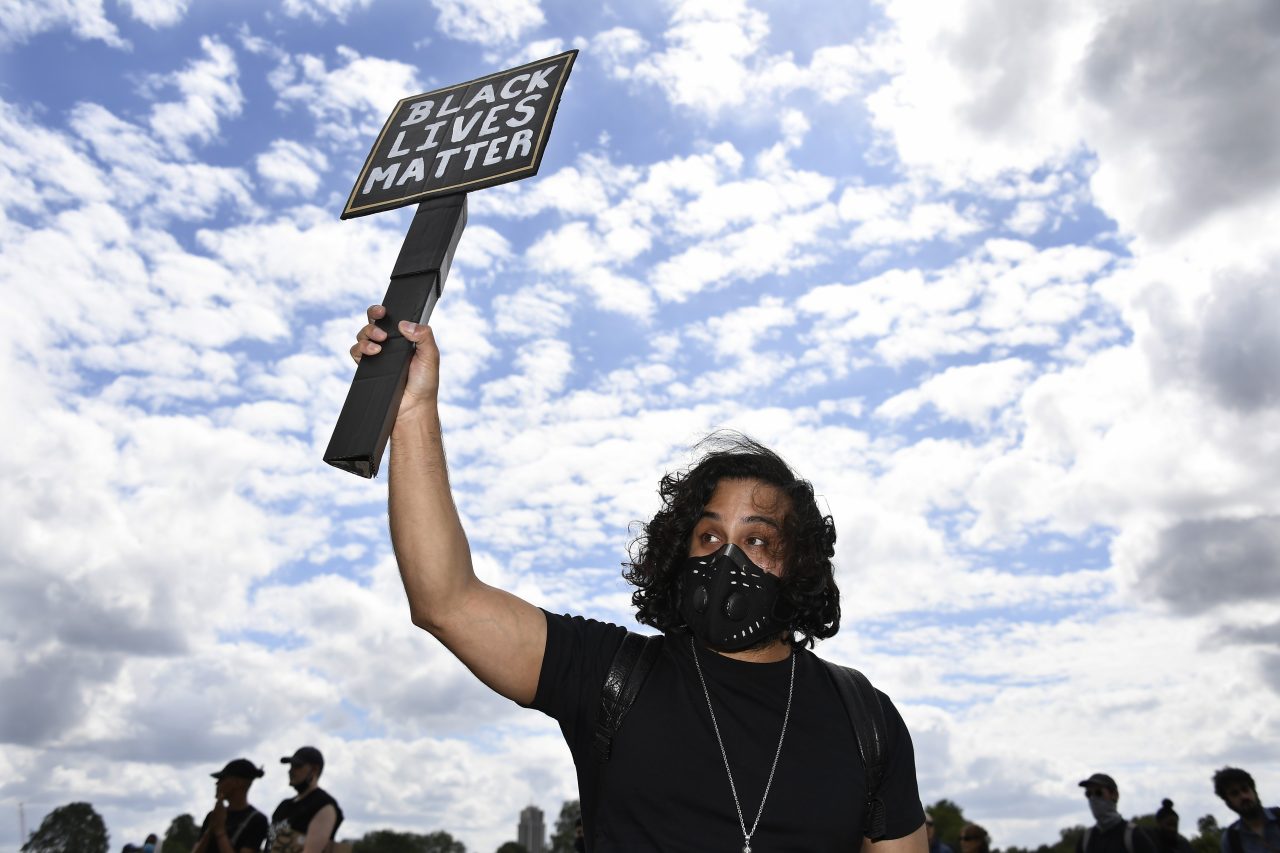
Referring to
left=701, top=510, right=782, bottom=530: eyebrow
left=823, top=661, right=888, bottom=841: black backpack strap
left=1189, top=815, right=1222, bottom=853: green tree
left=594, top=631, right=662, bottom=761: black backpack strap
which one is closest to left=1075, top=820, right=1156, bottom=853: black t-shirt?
left=823, top=661, right=888, bottom=841: black backpack strap

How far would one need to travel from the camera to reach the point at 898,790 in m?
3.18

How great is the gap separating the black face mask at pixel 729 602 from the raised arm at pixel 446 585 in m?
0.53

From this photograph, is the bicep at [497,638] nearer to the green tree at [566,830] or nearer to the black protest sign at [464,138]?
the black protest sign at [464,138]

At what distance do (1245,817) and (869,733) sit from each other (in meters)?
7.83

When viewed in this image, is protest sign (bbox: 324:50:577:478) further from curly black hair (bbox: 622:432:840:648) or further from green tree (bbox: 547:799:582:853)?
green tree (bbox: 547:799:582:853)

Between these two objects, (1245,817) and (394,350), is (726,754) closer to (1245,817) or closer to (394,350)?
(394,350)

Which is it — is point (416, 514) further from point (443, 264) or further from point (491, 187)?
point (491, 187)

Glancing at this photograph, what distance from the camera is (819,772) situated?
302 centimetres

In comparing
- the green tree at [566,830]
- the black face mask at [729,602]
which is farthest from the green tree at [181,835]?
the black face mask at [729,602]

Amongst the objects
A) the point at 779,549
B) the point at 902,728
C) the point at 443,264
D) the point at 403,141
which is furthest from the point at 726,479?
the point at 403,141

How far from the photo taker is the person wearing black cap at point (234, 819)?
27.8 ft

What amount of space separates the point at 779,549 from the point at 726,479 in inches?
13.2

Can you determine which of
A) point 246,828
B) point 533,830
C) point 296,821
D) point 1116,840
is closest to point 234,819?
point 246,828

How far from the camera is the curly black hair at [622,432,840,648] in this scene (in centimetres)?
362
